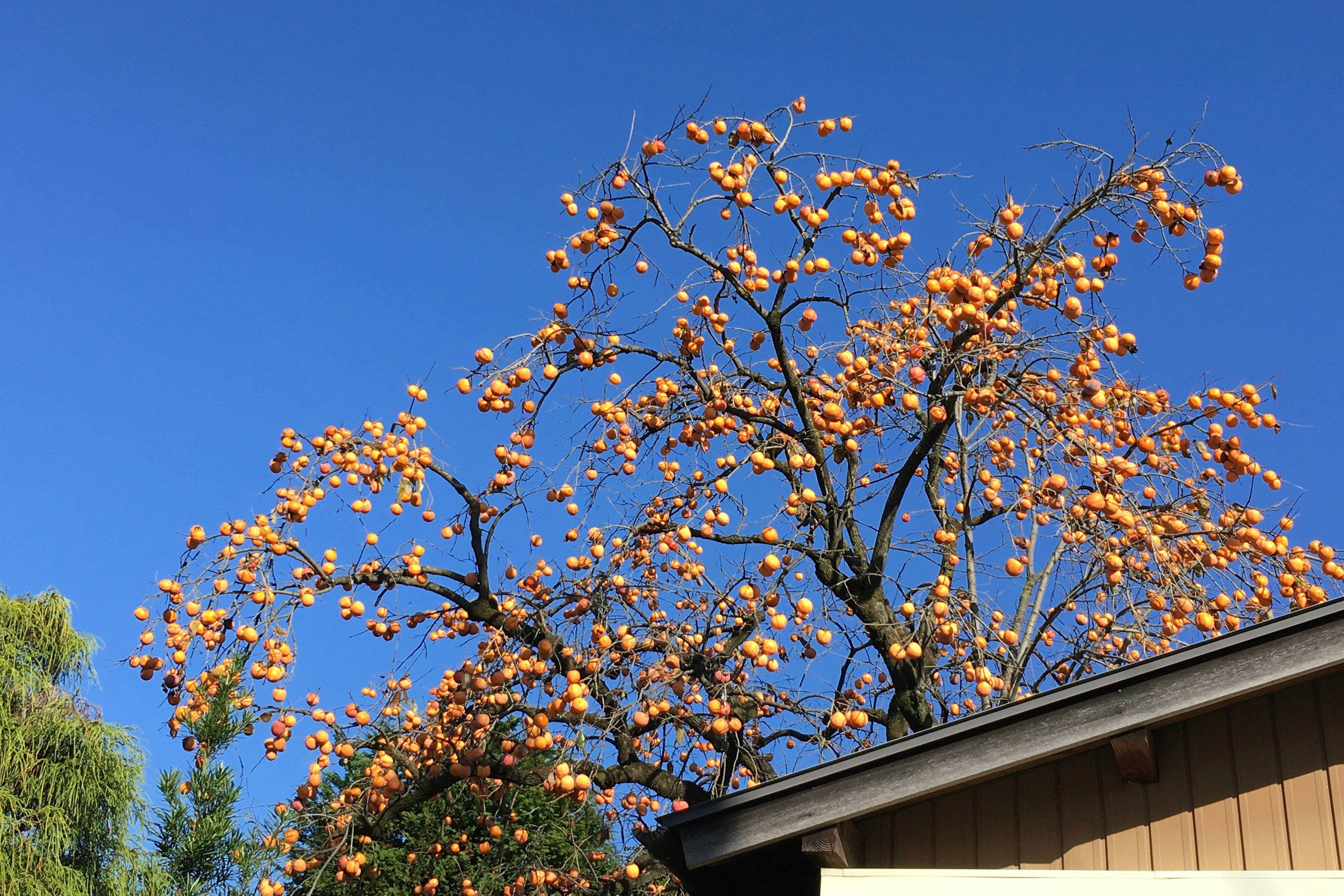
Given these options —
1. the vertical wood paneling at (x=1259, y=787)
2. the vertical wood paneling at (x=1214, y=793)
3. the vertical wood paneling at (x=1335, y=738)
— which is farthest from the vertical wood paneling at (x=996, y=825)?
the vertical wood paneling at (x=1335, y=738)

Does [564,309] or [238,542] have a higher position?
[564,309]

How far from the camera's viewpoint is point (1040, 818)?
4.61 metres

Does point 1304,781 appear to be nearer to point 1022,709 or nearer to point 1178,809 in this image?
point 1178,809

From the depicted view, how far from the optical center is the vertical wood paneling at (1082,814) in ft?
14.7

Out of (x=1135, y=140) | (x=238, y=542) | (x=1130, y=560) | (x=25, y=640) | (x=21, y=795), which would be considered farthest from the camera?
(x=25, y=640)

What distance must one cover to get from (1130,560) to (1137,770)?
3.57 metres

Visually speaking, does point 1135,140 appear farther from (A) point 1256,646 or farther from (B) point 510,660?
(B) point 510,660

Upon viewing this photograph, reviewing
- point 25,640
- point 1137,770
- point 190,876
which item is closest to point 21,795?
point 25,640

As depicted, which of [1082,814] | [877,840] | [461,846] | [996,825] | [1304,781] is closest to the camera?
[1304,781]

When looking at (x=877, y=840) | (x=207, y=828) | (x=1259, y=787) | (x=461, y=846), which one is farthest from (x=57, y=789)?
(x=1259, y=787)

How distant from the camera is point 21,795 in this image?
38.6 feet

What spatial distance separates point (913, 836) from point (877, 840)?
0.15 m

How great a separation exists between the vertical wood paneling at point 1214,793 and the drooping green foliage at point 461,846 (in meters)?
3.28

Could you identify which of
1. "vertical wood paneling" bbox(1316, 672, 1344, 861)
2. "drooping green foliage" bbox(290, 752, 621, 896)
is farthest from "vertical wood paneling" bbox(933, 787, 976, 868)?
"drooping green foliage" bbox(290, 752, 621, 896)
